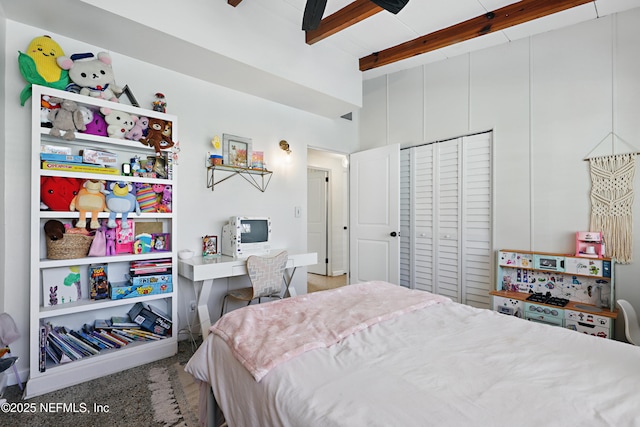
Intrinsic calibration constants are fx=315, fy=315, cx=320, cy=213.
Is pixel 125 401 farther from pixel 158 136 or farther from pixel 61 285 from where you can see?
pixel 158 136

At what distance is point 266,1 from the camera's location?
2631 millimetres

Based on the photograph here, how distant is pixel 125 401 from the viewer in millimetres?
1922

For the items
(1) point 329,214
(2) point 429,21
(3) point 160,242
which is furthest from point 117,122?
(1) point 329,214

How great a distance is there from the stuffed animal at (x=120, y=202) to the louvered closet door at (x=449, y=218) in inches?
116

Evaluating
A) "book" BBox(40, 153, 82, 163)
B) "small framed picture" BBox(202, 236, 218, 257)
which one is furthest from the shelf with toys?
"small framed picture" BBox(202, 236, 218, 257)

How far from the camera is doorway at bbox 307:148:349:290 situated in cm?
565

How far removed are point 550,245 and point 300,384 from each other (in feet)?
9.31

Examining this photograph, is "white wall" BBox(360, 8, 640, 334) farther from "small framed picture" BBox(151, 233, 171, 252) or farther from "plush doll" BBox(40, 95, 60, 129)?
"plush doll" BBox(40, 95, 60, 129)

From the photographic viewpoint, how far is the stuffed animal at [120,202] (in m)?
2.29

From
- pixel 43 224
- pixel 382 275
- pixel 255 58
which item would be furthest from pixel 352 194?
pixel 43 224

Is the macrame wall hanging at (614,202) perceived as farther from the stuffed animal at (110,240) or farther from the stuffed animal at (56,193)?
the stuffed animal at (56,193)

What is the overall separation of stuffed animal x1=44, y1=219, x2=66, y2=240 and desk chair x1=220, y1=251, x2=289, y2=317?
130cm

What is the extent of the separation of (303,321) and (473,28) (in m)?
2.90

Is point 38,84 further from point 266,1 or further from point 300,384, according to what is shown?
point 300,384
